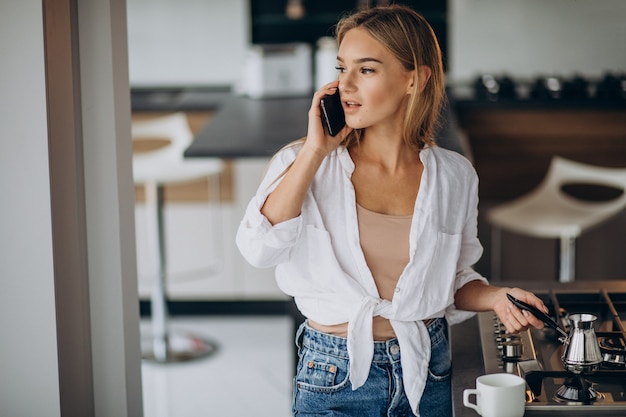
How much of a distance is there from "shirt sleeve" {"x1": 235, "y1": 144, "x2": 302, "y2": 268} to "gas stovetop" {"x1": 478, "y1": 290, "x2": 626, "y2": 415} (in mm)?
375

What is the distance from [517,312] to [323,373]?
337 mm

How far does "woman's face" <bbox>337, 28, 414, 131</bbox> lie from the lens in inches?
61.9

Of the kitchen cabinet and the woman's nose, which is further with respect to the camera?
the kitchen cabinet

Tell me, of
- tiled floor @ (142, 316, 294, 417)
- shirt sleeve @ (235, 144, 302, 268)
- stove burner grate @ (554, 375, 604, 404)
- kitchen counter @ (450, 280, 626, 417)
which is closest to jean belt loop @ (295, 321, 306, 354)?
shirt sleeve @ (235, 144, 302, 268)

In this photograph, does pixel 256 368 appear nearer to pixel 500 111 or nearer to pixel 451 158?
pixel 500 111

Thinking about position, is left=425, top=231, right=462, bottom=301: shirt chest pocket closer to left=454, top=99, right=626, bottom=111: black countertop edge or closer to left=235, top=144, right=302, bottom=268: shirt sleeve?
left=235, top=144, right=302, bottom=268: shirt sleeve

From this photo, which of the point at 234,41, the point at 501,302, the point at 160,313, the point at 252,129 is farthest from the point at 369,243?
the point at 234,41

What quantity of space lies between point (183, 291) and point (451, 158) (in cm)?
284

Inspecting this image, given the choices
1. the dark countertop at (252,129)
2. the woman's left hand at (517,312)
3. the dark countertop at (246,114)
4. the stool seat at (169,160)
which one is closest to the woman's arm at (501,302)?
the woman's left hand at (517,312)

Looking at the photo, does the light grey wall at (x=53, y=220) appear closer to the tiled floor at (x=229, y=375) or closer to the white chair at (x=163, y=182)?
the tiled floor at (x=229, y=375)

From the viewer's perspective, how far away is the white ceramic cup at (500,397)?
1311 millimetres

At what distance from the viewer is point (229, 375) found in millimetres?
3691

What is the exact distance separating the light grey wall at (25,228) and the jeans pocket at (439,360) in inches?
24.8

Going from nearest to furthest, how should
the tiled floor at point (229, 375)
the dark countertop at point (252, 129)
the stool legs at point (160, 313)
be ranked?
1. the dark countertop at point (252, 129)
2. the tiled floor at point (229, 375)
3. the stool legs at point (160, 313)
